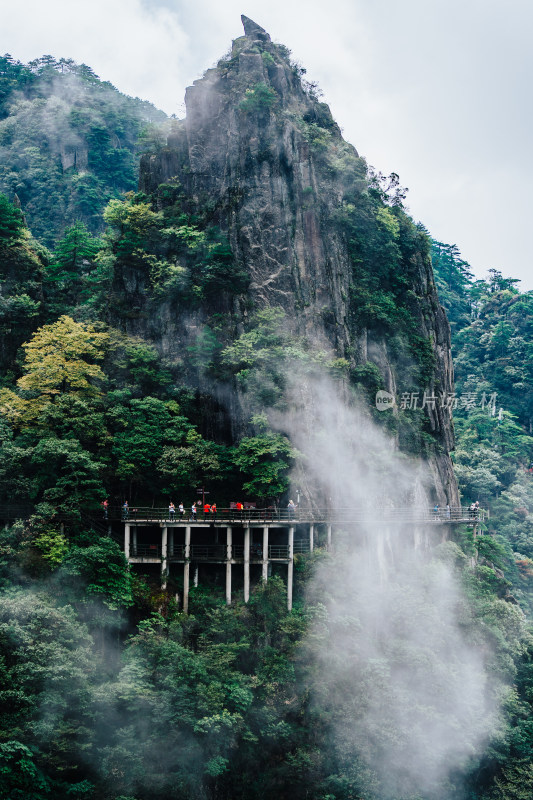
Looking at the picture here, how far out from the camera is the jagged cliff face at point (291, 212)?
116ft

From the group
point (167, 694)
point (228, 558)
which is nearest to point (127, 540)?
point (228, 558)

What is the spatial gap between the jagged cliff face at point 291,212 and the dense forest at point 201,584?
0.32 meters

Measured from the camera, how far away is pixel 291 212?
36000mm

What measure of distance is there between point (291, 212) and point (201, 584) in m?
17.3

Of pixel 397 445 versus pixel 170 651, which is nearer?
pixel 170 651

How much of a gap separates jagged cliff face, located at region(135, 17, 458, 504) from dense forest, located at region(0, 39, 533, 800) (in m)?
0.32

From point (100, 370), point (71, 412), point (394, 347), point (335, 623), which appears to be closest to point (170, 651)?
point (335, 623)

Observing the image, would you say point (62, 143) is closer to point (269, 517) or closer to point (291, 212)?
point (291, 212)

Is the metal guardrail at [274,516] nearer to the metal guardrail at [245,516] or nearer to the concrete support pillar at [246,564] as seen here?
the metal guardrail at [245,516]

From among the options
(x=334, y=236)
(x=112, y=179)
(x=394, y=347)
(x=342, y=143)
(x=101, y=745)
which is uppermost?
(x=112, y=179)

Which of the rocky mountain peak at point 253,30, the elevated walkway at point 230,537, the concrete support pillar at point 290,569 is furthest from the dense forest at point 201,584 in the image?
the rocky mountain peak at point 253,30

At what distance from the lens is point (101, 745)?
23734 millimetres

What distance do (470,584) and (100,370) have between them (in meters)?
19.5

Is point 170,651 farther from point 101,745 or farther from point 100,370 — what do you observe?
point 100,370
